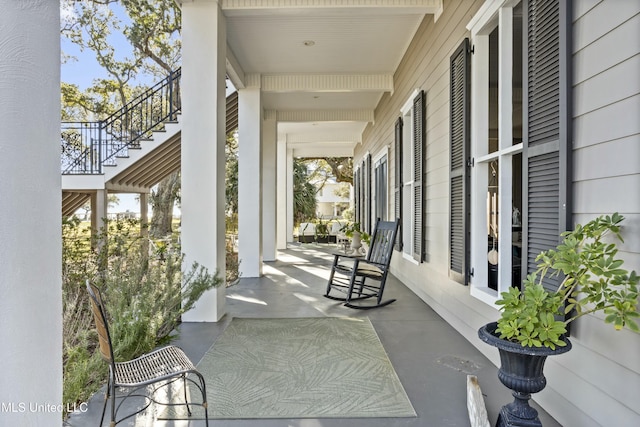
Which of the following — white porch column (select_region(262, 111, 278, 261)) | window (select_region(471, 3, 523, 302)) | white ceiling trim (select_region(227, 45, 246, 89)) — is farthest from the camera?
white porch column (select_region(262, 111, 278, 261))

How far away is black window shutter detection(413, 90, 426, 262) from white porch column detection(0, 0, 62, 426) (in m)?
4.26

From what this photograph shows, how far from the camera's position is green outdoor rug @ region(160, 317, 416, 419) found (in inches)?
93.2

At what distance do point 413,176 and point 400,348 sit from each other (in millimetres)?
2711

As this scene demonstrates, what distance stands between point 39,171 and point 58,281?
34 cm

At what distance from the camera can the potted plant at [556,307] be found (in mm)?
1580

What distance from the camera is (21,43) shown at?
114 cm

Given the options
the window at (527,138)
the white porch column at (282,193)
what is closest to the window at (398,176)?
the window at (527,138)

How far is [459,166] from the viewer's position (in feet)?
12.1

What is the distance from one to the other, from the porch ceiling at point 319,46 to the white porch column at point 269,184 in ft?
1.65

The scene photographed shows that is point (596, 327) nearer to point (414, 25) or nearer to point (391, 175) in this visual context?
point (414, 25)

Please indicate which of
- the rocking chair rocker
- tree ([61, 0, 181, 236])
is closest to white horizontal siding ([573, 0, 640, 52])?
the rocking chair rocker

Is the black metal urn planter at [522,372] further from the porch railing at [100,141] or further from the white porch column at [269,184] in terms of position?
the white porch column at [269,184]

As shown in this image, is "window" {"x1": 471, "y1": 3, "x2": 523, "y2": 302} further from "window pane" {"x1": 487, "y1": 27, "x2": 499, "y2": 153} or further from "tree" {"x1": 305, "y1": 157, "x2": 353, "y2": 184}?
"tree" {"x1": 305, "y1": 157, "x2": 353, "y2": 184}

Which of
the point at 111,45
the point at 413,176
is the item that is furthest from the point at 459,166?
the point at 111,45
